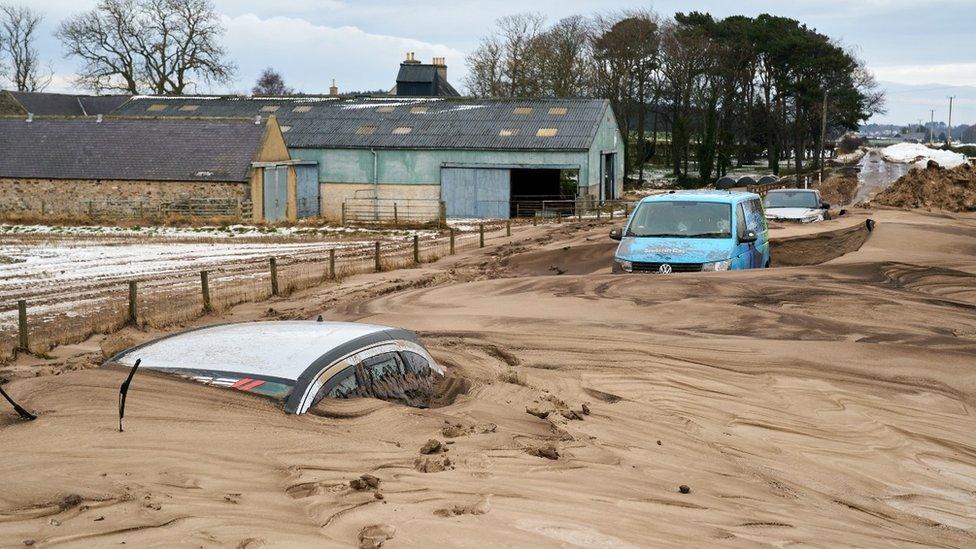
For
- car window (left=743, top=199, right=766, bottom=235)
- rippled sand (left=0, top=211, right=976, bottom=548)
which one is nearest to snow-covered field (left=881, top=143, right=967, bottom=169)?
car window (left=743, top=199, right=766, bottom=235)

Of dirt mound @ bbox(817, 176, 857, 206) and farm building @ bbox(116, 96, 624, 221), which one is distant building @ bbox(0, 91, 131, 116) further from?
dirt mound @ bbox(817, 176, 857, 206)

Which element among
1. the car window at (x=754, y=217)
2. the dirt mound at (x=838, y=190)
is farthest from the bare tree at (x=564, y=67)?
the car window at (x=754, y=217)

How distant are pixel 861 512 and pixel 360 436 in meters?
3.49

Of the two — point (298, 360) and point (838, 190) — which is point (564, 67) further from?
point (298, 360)

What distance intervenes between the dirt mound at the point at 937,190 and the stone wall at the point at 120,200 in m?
26.6

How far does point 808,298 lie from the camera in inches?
621

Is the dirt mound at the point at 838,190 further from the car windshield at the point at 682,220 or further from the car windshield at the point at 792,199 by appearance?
the car windshield at the point at 682,220

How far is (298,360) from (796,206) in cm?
2740

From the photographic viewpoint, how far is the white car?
105 feet

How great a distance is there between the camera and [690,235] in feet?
60.8

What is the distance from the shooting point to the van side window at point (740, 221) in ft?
60.9

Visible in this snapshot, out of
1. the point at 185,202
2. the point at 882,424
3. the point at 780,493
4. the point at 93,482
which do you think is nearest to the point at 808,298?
the point at 882,424

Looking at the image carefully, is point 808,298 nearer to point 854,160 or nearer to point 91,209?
point 91,209

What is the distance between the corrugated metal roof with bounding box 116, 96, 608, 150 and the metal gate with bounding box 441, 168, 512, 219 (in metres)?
1.26
